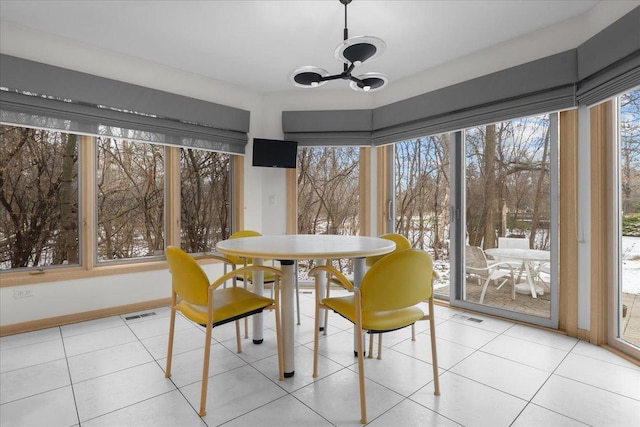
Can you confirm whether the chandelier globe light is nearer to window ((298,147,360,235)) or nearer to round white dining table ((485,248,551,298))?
window ((298,147,360,235))

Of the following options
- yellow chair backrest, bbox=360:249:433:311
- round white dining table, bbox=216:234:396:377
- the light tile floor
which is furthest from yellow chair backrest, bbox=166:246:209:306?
yellow chair backrest, bbox=360:249:433:311

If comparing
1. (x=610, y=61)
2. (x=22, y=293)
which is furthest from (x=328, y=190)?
(x=22, y=293)

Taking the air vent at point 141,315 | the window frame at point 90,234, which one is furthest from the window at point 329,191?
the air vent at point 141,315

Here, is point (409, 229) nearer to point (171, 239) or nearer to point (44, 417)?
point (171, 239)

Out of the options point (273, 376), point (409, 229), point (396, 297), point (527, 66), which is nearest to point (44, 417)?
point (273, 376)

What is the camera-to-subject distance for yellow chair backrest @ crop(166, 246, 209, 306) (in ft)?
5.85

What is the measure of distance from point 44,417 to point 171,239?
228cm

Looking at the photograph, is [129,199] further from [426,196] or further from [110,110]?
[426,196]

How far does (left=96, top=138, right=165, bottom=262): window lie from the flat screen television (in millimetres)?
1126

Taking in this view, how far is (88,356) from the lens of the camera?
2467 mm

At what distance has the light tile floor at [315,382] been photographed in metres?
1.75

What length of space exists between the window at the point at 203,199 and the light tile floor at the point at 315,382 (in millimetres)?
1435

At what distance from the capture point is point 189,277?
6.01ft

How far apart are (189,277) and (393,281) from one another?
44.6 inches
